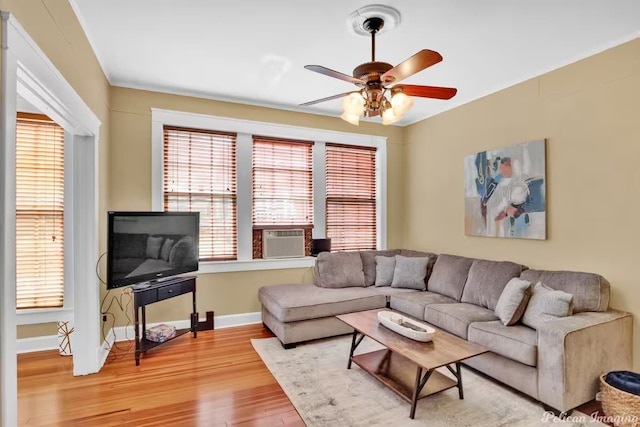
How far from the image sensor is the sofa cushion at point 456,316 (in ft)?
9.93

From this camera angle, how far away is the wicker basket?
84.1 inches

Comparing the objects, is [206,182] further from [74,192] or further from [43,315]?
[43,315]

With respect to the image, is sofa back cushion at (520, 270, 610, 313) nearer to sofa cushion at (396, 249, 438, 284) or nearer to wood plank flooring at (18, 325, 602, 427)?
wood plank flooring at (18, 325, 602, 427)

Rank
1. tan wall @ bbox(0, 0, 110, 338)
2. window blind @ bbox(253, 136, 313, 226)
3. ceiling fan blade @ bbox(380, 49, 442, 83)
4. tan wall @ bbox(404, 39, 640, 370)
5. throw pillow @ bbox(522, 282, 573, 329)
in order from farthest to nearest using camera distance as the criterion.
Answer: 1. window blind @ bbox(253, 136, 313, 226)
2. tan wall @ bbox(404, 39, 640, 370)
3. throw pillow @ bbox(522, 282, 573, 329)
4. ceiling fan blade @ bbox(380, 49, 442, 83)
5. tan wall @ bbox(0, 0, 110, 338)

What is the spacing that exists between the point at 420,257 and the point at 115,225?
3510mm

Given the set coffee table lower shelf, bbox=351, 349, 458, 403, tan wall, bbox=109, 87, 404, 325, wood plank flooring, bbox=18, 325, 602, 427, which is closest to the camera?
wood plank flooring, bbox=18, 325, 602, 427

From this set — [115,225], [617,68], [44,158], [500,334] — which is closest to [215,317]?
[115,225]

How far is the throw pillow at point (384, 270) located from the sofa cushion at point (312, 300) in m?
0.31

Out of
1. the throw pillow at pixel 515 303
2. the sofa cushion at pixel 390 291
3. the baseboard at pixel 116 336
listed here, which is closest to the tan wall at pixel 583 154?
the throw pillow at pixel 515 303

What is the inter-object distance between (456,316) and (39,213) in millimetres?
4407

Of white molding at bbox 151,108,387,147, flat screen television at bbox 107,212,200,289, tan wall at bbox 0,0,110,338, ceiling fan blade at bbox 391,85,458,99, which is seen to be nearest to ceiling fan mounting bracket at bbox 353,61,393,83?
ceiling fan blade at bbox 391,85,458,99

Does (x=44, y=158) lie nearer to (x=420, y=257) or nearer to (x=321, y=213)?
(x=321, y=213)

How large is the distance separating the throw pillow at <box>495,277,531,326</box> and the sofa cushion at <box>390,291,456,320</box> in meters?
0.80

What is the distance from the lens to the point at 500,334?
8.78ft
